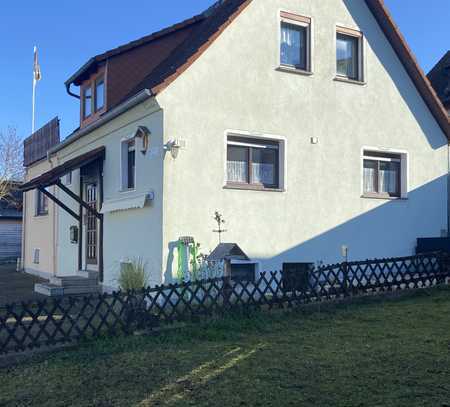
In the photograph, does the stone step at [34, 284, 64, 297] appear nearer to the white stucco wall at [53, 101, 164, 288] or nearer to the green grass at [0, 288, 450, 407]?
the white stucco wall at [53, 101, 164, 288]

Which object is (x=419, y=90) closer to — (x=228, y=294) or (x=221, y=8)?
(x=221, y=8)

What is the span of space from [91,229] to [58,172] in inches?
113

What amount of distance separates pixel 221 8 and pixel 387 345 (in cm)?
1024

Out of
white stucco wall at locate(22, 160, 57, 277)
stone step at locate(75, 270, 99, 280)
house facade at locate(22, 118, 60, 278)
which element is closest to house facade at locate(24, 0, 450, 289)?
stone step at locate(75, 270, 99, 280)

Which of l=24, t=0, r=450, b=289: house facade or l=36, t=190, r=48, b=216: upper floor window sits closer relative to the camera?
l=24, t=0, r=450, b=289: house facade

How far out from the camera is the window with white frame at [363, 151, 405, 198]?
14625 millimetres

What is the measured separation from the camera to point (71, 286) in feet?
47.0

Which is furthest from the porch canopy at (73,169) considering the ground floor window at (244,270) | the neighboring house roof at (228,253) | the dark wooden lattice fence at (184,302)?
the neighboring house roof at (228,253)

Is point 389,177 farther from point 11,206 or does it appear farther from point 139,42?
point 11,206

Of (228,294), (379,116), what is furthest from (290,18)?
(228,294)

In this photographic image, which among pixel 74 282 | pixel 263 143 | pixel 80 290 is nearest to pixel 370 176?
pixel 263 143

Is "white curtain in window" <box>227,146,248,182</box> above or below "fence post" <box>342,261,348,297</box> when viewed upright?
above

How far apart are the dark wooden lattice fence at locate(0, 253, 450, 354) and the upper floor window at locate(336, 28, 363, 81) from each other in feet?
16.8

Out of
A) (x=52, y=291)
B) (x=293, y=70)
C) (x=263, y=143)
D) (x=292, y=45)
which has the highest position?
(x=292, y=45)
